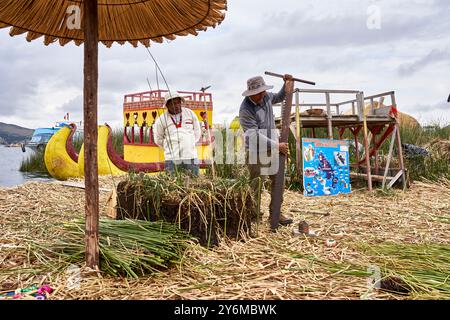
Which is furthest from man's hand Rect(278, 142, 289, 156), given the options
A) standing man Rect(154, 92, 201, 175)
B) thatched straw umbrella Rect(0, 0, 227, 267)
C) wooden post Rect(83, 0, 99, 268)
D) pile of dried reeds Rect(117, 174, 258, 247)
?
wooden post Rect(83, 0, 99, 268)

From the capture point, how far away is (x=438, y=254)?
336 centimetres

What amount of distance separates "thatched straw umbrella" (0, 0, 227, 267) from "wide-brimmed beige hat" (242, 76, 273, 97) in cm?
145

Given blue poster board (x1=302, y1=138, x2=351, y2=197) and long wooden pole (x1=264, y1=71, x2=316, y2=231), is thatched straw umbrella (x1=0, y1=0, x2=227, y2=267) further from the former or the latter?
blue poster board (x1=302, y1=138, x2=351, y2=197)

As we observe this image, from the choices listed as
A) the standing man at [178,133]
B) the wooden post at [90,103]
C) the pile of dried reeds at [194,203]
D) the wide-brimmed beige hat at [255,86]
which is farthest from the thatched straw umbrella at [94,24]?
the standing man at [178,133]

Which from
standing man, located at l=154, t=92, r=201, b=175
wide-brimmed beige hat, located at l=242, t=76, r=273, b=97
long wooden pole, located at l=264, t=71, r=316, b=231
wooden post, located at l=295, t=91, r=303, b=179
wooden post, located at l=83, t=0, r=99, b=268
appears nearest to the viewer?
wooden post, located at l=83, t=0, r=99, b=268

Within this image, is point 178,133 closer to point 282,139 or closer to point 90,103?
point 282,139

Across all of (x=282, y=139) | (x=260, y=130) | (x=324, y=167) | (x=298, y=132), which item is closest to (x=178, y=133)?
→ (x=260, y=130)

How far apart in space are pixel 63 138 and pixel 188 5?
32.7 ft

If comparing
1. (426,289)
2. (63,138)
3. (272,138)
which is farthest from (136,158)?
(426,289)

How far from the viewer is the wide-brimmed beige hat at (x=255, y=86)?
460 cm

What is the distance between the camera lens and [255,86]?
4.66 metres

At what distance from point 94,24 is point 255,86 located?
2.31 meters

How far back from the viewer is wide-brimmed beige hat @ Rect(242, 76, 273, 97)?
4.60m

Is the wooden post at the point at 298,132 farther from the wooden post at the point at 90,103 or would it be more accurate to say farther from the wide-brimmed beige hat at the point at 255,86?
the wooden post at the point at 90,103
